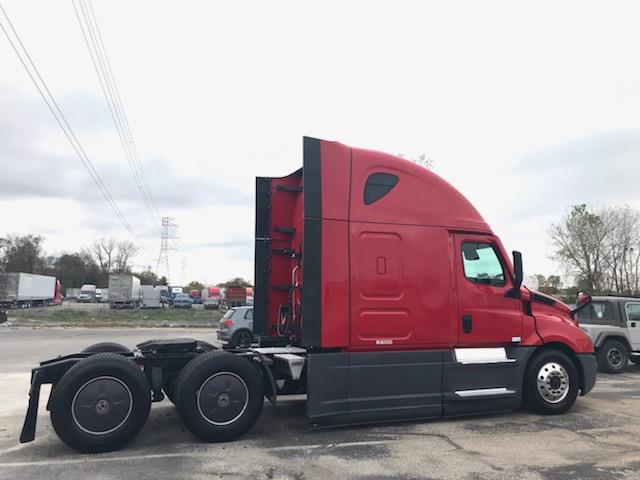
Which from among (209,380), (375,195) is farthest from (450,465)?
(375,195)

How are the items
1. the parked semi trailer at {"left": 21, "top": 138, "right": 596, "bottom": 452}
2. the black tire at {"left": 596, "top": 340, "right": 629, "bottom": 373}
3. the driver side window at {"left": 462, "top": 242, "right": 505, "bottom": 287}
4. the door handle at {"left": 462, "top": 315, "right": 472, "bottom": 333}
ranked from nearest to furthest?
1. the parked semi trailer at {"left": 21, "top": 138, "right": 596, "bottom": 452}
2. the door handle at {"left": 462, "top": 315, "right": 472, "bottom": 333}
3. the driver side window at {"left": 462, "top": 242, "right": 505, "bottom": 287}
4. the black tire at {"left": 596, "top": 340, "right": 629, "bottom": 373}

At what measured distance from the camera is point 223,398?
5.89 m

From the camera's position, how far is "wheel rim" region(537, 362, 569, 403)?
7367 mm

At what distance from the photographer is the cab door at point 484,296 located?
705cm

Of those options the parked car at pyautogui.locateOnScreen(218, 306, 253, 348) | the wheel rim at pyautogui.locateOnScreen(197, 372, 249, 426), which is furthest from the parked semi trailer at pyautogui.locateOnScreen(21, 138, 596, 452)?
the parked car at pyautogui.locateOnScreen(218, 306, 253, 348)

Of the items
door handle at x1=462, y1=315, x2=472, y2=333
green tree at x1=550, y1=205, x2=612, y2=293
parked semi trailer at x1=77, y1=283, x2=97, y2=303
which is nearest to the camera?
door handle at x1=462, y1=315, x2=472, y2=333

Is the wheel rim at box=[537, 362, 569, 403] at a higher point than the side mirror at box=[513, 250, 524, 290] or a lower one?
lower

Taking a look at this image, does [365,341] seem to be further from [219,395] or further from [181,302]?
[181,302]

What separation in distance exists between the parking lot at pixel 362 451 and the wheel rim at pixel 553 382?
0.32 meters

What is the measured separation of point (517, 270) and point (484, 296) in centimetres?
59

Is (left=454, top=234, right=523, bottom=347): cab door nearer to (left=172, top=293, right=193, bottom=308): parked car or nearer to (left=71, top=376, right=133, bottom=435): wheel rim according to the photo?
(left=71, top=376, right=133, bottom=435): wheel rim

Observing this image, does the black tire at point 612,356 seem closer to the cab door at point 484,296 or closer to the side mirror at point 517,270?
the cab door at point 484,296

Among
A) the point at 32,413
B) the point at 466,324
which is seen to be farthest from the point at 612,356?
the point at 32,413

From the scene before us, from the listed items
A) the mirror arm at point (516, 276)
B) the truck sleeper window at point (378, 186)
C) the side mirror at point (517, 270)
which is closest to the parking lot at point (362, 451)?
Result: the mirror arm at point (516, 276)
